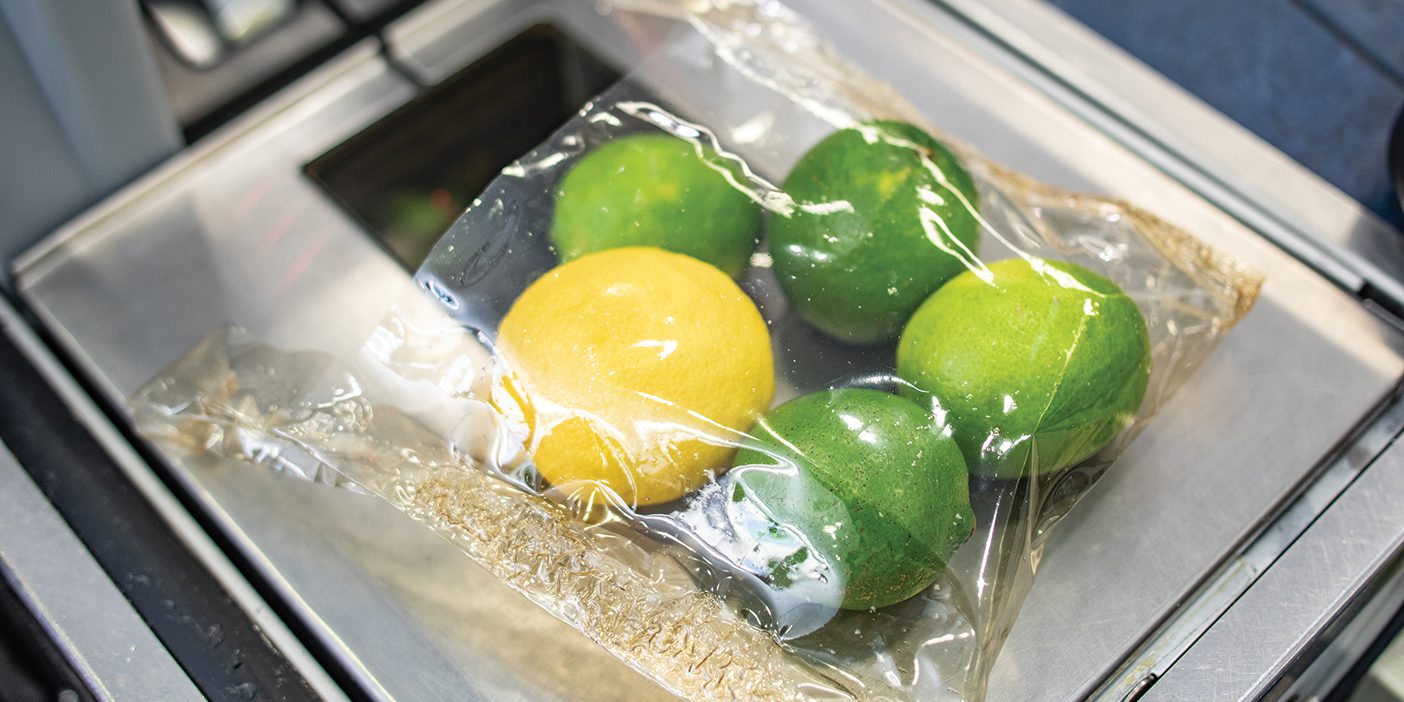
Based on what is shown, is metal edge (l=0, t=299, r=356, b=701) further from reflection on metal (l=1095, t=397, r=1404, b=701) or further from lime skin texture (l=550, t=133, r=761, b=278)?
reflection on metal (l=1095, t=397, r=1404, b=701)

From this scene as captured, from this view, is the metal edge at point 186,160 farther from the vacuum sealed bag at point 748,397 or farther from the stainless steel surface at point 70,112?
the vacuum sealed bag at point 748,397

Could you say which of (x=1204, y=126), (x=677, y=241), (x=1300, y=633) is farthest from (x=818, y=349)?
(x=1204, y=126)

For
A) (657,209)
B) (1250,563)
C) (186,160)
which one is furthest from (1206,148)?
(186,160)

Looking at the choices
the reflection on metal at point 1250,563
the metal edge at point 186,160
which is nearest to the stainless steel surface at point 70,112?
the metal edge at point 186,160

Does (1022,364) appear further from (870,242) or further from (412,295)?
(412,295)

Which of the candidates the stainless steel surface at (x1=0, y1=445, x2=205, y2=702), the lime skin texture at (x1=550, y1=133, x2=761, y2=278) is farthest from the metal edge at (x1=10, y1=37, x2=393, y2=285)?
the lime skin texture at (x1=550, y1=133, x2=761, y2=278)

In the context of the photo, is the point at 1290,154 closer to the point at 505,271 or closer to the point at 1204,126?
the point at 1204,126
